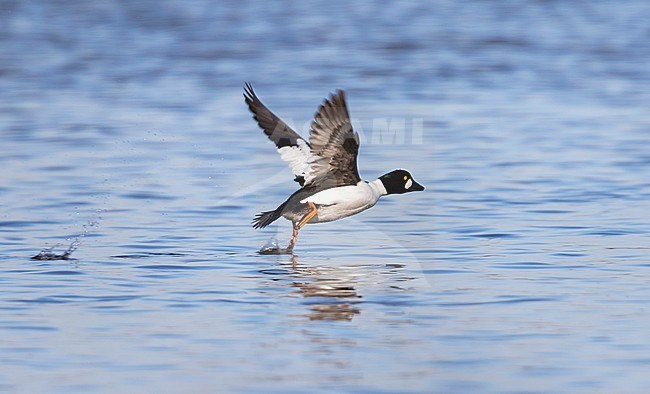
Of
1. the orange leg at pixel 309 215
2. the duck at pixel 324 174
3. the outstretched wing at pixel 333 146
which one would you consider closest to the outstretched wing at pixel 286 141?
the duck at pixel 324 174

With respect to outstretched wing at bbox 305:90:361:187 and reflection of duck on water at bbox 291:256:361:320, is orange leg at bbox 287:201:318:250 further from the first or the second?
reflection of duck on water at bbox 291:256:361:320

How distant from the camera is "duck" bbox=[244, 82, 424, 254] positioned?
1060 cm

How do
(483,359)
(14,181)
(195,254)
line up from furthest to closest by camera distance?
(14,181), (195,254), (483,359)

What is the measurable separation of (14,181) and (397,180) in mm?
4593

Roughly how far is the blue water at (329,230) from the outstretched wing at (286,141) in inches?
25.6

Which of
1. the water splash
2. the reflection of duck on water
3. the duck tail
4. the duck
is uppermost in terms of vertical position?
the duck

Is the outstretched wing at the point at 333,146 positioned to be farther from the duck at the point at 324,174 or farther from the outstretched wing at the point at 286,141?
the outstretched wing at the point at 286,141

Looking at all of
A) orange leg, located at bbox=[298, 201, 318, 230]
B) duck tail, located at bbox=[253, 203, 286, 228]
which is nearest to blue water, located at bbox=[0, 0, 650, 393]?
duck tail, located at bbox=[253, 203, 286, 228]

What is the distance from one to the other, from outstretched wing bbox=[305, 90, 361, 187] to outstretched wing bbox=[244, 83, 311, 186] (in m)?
0.15

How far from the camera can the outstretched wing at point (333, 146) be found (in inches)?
407

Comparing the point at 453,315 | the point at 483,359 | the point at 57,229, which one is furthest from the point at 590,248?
the point at 57,229

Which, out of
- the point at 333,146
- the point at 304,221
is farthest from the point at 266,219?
the point at 333,146

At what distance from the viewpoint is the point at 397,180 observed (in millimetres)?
11875

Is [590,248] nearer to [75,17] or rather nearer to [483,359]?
[483,359]
